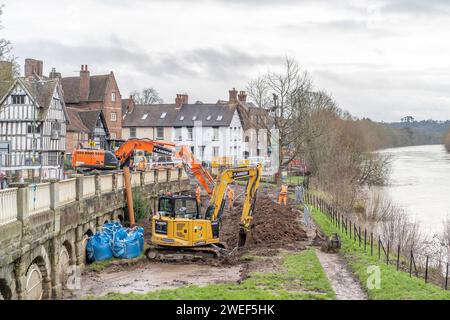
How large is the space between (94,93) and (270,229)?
41.4 metres

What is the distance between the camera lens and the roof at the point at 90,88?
62.7 meters

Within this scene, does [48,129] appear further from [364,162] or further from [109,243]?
[364,162]

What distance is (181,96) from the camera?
7419 centimetres

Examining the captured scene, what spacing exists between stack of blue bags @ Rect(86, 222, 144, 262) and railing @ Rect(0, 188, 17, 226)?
299 inches

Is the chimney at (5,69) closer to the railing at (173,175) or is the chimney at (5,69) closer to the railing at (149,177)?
the railing at (149,177)

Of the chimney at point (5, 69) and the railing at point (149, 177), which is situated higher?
the chimney at point (5, 69)

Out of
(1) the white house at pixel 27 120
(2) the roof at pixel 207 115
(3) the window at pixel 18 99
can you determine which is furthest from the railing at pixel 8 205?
(2) the roof at pixel 207 115

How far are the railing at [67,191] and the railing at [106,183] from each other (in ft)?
13.6

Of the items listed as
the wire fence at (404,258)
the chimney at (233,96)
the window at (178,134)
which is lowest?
the wire fence at (404,258)

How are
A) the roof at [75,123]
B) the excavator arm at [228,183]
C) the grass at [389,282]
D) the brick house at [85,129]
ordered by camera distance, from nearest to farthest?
the grass at [389,282], the excavator arm at [228,183], the roof at [75,123], the brick house at [85,129]

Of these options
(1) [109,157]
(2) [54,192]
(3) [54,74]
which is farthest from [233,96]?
(2) [54,192]

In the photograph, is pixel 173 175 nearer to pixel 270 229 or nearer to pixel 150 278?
pixel 270 229

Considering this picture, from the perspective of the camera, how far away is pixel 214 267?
21234 millimetres

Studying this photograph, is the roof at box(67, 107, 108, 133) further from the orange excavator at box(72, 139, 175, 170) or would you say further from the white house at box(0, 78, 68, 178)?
the orange excavator at box(72, 139, 175, 170)
